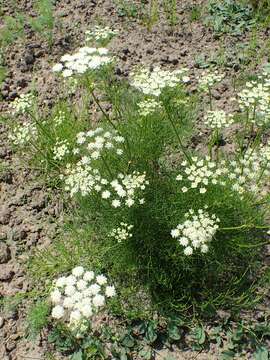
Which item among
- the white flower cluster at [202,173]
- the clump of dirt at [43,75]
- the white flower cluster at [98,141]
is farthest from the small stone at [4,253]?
the white flower cluster at [202,173]

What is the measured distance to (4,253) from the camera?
14.1ft

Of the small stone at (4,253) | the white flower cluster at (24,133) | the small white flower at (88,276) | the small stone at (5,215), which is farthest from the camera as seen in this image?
the small stone at (5,215)

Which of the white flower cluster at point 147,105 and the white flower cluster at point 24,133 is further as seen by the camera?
the white flower cluster at point 24,133

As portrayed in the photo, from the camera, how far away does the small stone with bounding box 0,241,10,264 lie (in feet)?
14.0

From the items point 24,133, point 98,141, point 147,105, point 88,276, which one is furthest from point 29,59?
point 88,276

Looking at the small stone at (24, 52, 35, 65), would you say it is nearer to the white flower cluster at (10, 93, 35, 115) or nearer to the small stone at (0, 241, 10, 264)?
the white flower cluster at (10, 93, 35, 115)

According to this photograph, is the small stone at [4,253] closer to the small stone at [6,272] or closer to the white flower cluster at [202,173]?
the small stone at [6,272]

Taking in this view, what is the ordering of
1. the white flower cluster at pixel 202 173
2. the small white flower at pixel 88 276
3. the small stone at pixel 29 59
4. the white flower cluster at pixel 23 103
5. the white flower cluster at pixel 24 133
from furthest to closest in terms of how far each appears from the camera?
the small stone at pixel 29 59, the white flower cluster at pixel 24 133, the white flower cluster at pixel 23 103, the white flower cluster at pixel 202 173, the small white flower at pixel 88 276

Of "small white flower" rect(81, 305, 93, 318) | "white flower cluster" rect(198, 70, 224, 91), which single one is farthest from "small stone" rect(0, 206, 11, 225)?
"white flower cluster" rect(198, 70, 224, 91)

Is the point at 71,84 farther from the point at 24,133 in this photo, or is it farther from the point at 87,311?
the point at 87,311

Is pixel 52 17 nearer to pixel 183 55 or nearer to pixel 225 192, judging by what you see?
pixel 183 55

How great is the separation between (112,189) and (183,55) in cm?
266

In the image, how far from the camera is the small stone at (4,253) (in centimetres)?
427

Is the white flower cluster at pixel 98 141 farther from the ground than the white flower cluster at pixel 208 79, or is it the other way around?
the white flower cluster at pixel 208 79
